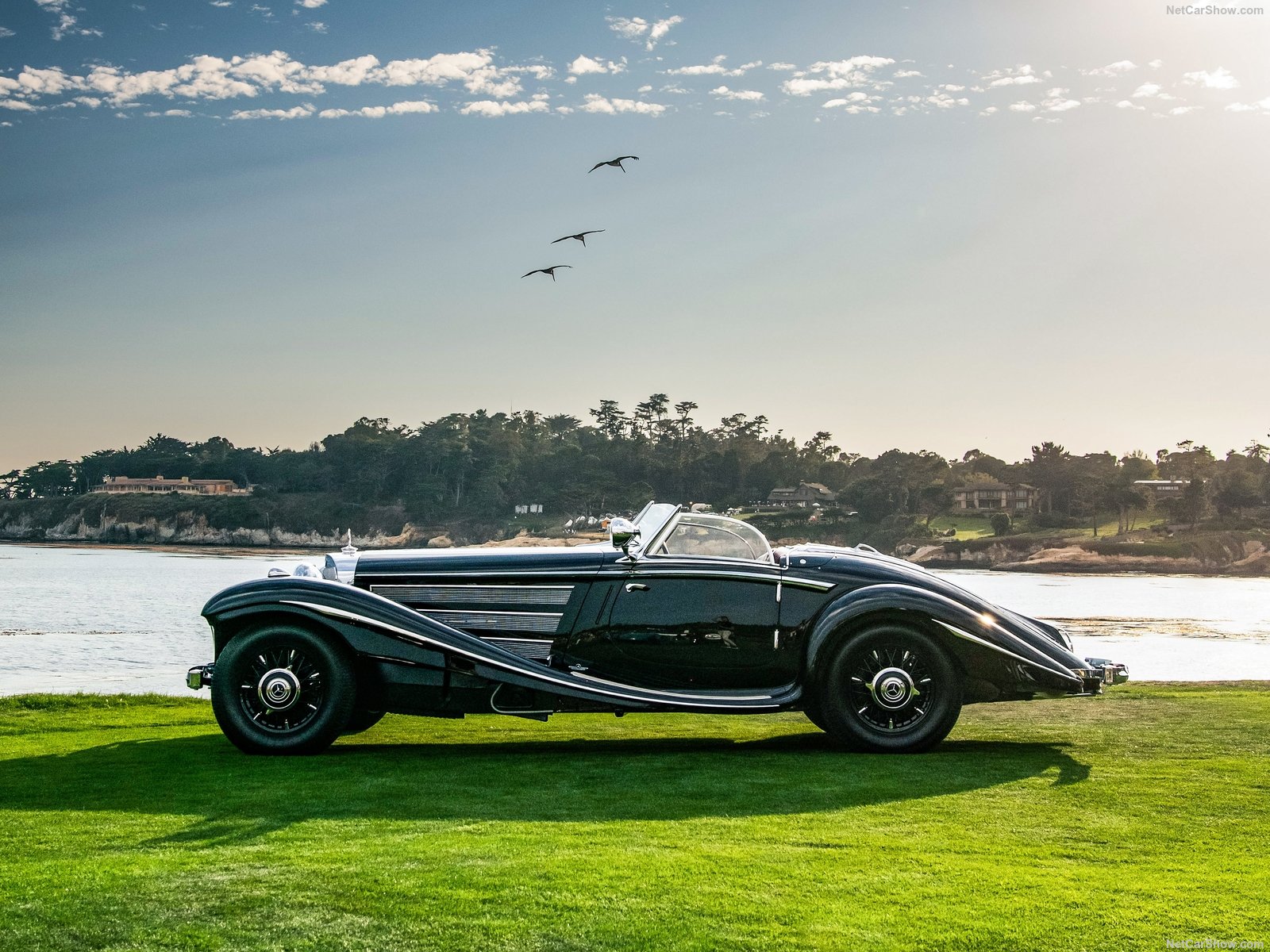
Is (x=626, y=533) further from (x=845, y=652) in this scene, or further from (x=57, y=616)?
(x=57, y=616)

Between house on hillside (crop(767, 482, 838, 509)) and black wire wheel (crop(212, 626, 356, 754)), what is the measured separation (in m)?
127

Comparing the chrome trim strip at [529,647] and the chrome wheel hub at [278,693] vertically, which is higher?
the chrome trim strip at [529,647]

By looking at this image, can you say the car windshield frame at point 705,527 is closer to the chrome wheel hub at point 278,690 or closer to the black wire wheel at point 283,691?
the black wire wheel at point 283,691

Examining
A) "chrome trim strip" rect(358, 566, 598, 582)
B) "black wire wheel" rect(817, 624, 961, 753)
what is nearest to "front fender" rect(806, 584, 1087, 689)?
"black wire wheel" rect(817, 624, 961, 753)

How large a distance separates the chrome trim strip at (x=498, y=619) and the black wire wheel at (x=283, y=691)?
80 cm

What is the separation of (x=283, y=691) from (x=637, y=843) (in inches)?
143

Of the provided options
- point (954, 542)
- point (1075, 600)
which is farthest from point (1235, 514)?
point (1075, 600)

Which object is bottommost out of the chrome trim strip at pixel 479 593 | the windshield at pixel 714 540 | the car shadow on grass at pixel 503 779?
the car shadow on grass at pixel 503 779

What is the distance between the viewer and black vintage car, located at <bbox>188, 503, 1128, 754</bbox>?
26.0 feet

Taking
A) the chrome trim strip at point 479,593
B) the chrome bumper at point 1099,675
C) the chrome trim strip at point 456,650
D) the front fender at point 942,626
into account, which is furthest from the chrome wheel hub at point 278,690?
the chrome bumper at point 1099,675

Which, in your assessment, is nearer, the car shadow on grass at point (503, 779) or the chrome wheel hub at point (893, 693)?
the car shadow on grass at point (503, 779)

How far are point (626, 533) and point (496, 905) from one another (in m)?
4.12

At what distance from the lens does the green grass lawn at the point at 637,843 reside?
4047 mm

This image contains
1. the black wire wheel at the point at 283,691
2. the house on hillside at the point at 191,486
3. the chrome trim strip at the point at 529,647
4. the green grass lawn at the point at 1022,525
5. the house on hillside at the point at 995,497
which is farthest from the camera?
the house on hillside at the point at 191,486
